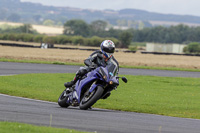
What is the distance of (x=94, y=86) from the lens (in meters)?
12.6

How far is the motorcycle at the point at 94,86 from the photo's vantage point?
12.5 metres

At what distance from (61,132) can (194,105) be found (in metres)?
8.77

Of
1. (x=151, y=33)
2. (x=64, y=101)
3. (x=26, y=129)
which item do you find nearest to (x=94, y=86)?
(x=64, y=101)

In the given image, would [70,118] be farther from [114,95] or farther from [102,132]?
[114,95]

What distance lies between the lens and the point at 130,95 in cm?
1858

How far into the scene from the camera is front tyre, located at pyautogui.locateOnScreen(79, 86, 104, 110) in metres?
12.4

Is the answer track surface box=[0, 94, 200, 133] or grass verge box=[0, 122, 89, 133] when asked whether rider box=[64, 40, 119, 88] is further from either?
grass verge box=[0, 122, 89, 133]

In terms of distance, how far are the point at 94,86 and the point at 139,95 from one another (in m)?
6.38

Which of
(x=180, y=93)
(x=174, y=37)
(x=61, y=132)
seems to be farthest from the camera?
(x=174, y=37)

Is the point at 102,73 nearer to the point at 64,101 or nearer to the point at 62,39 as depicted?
the point at 64,101

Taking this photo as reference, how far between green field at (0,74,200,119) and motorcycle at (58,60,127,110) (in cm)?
166

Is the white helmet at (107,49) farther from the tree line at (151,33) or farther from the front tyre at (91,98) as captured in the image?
the tree line at (151,33)

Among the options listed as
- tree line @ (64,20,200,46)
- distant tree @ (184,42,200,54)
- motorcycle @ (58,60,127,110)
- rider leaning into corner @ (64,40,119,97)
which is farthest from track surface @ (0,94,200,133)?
tree line @ (64,20,200,46)

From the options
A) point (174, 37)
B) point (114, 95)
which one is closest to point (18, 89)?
point (114, 95)
